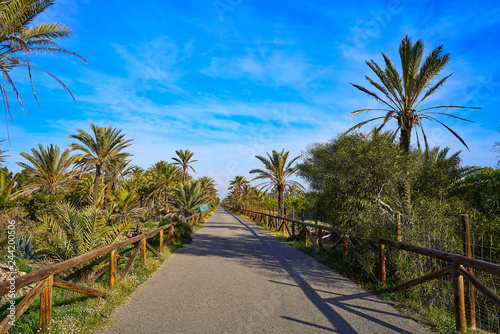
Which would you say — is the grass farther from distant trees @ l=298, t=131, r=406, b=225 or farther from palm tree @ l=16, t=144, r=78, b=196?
palm tree @ l=16, t=144, r=78, b=196

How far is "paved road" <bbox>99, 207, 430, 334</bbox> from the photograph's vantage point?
13.5ft

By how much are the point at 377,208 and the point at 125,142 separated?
62.9 feet

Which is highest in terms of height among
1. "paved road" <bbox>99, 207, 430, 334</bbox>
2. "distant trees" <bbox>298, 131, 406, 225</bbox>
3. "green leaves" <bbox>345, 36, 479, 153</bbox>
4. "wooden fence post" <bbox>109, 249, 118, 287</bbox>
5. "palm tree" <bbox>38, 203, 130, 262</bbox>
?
"green leaves" <bbox>345, 36, 479, 153</bbox>

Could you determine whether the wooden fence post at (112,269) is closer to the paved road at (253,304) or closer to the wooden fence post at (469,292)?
the paved road at (253,304)

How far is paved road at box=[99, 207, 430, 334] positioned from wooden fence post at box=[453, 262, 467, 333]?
582 mm

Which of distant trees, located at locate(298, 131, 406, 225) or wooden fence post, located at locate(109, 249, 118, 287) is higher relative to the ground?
distant trees, located at locate(298, 131, 406, 225)

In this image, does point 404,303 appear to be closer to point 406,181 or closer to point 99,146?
point 406,181

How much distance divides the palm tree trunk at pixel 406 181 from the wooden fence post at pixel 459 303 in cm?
293

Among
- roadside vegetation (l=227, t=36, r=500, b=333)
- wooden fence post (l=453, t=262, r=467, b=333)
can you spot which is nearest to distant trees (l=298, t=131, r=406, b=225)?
roadside vegetation (l=227, t=36, r=500, b=333)

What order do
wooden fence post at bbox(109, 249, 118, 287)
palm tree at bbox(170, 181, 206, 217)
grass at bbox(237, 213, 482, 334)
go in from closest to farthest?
grass at bbox(237, 213, 482, 334) < wooden fence post at bbox(109, 249, 118, 287) < palm tree at bbox(170, 181, 206, 217)

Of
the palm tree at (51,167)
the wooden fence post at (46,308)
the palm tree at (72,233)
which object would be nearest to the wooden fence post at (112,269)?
the palm tree at (72,233)

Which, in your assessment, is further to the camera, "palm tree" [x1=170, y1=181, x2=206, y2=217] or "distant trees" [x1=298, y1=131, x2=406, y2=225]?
"palm tree" [x1=170, y1=181, x2=206, y2=217]

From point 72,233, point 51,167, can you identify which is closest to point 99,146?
point 51,167

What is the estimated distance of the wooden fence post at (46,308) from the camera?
3.67 meters
